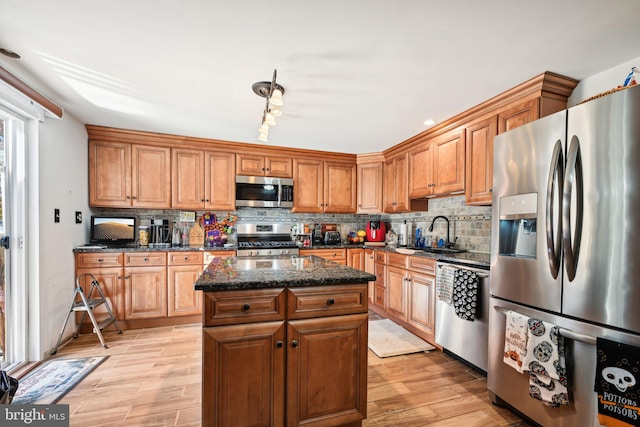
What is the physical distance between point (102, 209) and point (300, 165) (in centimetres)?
263

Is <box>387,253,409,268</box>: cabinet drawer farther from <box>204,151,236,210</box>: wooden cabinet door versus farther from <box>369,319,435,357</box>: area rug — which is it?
<box>204,151,236,210</box>: wooden cabinet door

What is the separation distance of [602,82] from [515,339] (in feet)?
6.05

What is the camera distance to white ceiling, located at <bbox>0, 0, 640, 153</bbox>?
141 centimetres

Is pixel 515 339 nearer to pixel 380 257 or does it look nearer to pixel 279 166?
pixel 380 257

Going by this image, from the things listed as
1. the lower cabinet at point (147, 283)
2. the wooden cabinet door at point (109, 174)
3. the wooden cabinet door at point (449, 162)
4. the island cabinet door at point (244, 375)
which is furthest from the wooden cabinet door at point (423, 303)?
the wooden cabinet door at point (109, 174)

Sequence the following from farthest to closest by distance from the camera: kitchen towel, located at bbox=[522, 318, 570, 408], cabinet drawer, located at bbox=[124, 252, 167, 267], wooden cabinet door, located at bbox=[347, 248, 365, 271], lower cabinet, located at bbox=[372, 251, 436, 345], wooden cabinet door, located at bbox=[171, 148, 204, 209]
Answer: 1. wooden cabinet door, located at bbox=[347, 248, 365, 271]
2. wooden cabinet door, located at bbox=[171, 148, 204, 209]
3. cabinet drawer, located at bbox=[124, 252, 167, 267]
4. lower cabinet, located at bbox=[372, 251, 436, 345]
5. kitchen towel, located at bbox=[522, 318, 570, 408]

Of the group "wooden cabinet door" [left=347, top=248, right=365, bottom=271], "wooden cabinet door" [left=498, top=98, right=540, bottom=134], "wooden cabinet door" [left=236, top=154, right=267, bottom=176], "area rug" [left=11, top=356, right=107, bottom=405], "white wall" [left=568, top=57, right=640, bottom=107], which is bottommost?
"area rug" [left=11, top=356, right=107, bottom=405]

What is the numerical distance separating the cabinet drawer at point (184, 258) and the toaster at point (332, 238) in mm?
1868

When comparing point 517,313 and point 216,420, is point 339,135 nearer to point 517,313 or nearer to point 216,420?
point 517,313

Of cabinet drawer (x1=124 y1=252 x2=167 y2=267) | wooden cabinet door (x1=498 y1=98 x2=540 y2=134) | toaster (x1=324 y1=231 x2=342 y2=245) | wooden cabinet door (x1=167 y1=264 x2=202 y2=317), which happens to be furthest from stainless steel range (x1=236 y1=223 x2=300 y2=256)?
wooden cabinet door (x1=498 y1=98 x2=540 y2=134)

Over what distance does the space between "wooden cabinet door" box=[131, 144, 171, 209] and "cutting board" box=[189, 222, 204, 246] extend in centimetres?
48

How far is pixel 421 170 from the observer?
11.3 feet

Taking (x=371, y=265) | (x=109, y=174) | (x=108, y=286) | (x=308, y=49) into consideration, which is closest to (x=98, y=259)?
(x=108, y=286)

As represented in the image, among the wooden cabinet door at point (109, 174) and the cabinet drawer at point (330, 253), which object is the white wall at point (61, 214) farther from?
the cabinet drawer at point (330, 253)
